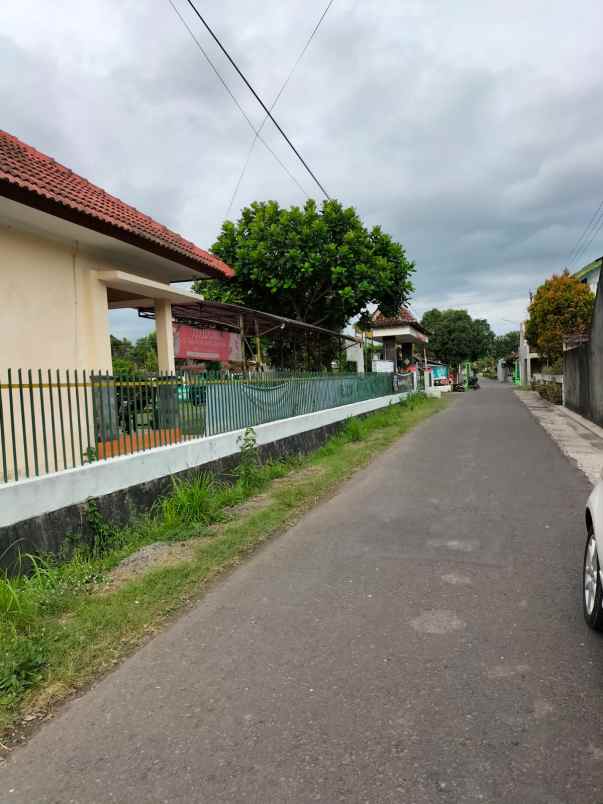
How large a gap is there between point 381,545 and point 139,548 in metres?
2.39

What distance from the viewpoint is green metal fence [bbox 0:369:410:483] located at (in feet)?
17.3

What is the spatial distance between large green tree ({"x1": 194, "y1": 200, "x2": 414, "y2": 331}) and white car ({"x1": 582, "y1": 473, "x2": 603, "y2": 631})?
15.6 m

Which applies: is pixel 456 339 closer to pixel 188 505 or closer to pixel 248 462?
pixel 248 462

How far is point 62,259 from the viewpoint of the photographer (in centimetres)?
768

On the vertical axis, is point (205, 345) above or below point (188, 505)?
above

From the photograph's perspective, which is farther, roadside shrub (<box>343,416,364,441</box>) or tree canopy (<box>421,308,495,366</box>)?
tree canopy (<box>421,308,495,366</box>)

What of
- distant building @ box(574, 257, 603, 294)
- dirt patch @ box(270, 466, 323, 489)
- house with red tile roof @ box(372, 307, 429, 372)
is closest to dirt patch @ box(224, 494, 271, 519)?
dirt patch @ box(270, 466, 323, 489)

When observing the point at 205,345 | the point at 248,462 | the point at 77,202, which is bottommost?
the point at 248,462

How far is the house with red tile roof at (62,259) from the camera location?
6703 mm

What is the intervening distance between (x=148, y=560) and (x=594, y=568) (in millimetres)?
3742

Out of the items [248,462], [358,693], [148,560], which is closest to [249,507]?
[248,462]

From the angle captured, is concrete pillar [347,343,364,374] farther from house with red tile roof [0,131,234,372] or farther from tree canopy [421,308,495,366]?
tree canopy [421,308,495,366]

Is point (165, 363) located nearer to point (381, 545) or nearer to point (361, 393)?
point (381, 545)

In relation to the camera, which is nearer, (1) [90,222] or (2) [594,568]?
(2) [594,568]
